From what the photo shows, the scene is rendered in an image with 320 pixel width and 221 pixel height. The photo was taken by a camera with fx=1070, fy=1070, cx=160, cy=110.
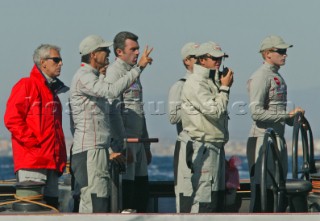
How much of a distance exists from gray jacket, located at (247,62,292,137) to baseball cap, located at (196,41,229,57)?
110cm

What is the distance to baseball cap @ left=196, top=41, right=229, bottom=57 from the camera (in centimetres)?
902

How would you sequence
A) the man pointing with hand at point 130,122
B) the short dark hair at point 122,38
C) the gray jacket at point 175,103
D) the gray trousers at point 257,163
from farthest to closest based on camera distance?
the gray jacket at point 175,103 → the short dark hair at point 122,38 → the man pointing with hand at point 130,122 → the gray trousers at point 257,163

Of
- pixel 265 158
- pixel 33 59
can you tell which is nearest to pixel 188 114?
pixel 265 158

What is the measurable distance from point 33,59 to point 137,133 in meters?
1.57

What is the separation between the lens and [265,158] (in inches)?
346

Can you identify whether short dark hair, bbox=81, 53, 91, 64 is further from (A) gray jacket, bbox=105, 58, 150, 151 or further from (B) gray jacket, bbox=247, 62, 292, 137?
(B) gray jacket, bbox=247, 62, 292, 137

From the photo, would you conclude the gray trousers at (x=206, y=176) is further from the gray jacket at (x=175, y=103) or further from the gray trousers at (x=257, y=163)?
the gray jacket at (x=175, y=103)

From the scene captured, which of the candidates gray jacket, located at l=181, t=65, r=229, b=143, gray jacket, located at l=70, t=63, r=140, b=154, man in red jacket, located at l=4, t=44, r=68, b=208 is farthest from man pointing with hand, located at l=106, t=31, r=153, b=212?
gray jacket, located at l=181, t=65, r=229, b=143

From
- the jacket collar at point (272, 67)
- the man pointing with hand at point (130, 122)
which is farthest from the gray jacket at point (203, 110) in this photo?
the jacket collar at point (272, 67)

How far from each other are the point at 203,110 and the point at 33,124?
1436 millimetres

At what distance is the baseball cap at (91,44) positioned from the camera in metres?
9.16

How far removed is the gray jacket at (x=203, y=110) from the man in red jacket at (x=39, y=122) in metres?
1.07

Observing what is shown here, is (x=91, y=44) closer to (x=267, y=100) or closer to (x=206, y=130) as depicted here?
(x=206, y=130)

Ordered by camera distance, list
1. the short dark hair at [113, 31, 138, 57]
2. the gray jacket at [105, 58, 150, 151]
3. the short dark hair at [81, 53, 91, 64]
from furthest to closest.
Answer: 1. the short dark hair at [113, 31, 138, 57]
2. the gray jacket at [105, 58, 150, 151]
3. the short dark hair at [81, 53, 91, 64]
